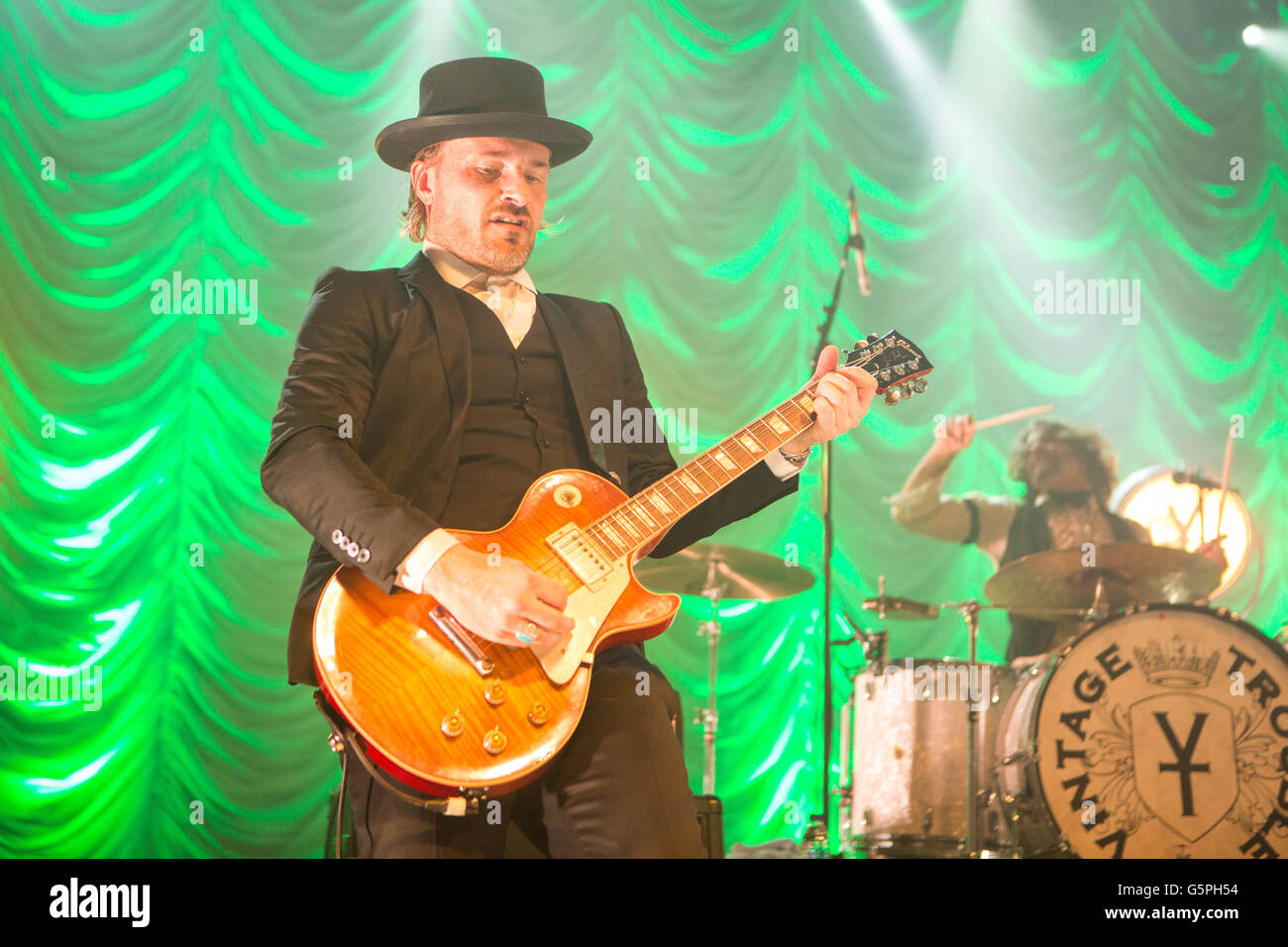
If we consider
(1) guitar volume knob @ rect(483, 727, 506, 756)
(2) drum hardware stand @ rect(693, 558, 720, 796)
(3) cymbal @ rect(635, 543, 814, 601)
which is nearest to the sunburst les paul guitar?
(1) guitar volume knob @ rect(483, 727, 506, 756)

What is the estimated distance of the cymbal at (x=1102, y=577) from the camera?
3596mm

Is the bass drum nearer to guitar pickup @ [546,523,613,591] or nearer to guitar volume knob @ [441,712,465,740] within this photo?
guitar pickup @ [546,523,613,591]

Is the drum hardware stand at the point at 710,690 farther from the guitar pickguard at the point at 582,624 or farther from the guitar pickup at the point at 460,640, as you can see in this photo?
the guitar pickup at the point at 460,640

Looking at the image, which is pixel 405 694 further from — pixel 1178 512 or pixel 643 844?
pixel 1178 512

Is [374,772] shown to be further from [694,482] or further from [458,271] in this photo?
[458,271]

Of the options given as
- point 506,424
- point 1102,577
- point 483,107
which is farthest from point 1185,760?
point 483,107

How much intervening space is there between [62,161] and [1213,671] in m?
4.34

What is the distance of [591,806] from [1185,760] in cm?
227

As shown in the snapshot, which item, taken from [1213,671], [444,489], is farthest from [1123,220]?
[444,489]

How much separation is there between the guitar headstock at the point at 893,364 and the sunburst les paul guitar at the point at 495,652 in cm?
62

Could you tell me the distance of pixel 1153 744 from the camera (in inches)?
136

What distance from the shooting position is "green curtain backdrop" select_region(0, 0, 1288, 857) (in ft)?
13.7

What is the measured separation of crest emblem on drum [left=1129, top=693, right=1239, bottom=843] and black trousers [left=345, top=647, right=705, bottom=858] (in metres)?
1.97

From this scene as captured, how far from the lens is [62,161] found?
14.0 ft
